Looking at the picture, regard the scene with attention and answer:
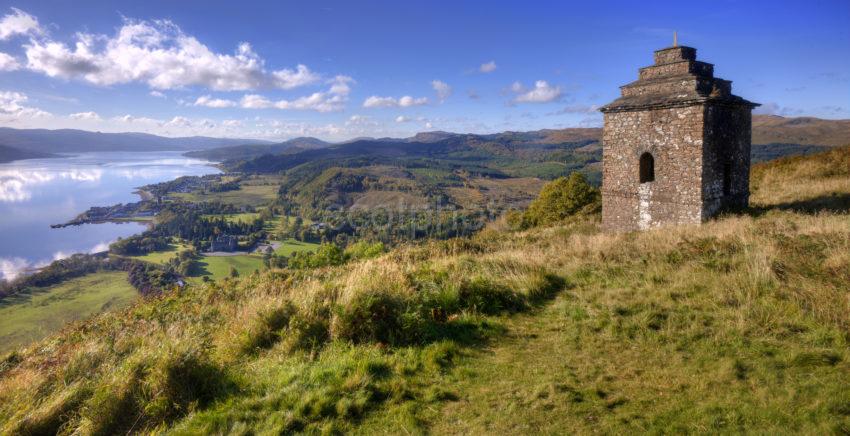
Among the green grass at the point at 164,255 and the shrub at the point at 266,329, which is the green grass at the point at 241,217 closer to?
the green grass at the point at 164,255

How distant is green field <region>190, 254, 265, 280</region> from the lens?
40.6 meters

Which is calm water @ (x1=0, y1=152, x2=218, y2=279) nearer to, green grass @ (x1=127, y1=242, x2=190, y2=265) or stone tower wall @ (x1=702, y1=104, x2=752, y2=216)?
green grass @ (x1=127, y1=242, x2=190, y2=265)

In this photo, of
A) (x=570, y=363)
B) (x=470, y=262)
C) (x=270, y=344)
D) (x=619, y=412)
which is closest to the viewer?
(x=619, y=412)

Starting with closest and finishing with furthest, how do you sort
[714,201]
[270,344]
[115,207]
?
[270,344] → [714,201] → [115,207]

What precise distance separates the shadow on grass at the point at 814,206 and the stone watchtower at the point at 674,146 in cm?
58

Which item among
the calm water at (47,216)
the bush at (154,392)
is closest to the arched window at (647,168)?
the bush at (154,392)

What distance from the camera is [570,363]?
421cm

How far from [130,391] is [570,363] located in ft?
13.9

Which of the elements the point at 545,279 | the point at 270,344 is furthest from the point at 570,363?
the point at 270,344

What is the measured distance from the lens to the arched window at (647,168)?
12.4 m

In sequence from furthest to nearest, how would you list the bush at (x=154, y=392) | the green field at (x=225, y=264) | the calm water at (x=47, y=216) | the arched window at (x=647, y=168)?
the calm water at (x=47, y=216), the green field at (x=225, y=264), the arched window at (x=647, y=168), the bush at (x=154, y=392)

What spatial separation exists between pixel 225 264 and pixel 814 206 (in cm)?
4641

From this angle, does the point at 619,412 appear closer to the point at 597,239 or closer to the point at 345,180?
the point at 597,239

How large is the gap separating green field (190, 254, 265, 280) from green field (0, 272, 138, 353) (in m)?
6.71
